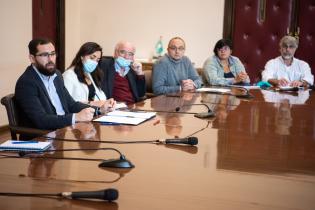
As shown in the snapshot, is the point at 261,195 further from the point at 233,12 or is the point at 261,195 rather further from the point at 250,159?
the point at 233,12

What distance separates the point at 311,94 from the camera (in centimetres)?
411

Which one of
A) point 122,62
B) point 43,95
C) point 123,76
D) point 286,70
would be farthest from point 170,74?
point 43,95

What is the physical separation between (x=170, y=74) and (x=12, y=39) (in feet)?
5.83

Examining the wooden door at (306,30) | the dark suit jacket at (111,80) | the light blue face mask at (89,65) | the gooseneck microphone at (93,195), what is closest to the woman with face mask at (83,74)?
the light blue face mask at (89,65)

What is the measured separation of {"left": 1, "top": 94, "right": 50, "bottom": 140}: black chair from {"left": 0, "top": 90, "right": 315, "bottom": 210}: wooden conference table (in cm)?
36

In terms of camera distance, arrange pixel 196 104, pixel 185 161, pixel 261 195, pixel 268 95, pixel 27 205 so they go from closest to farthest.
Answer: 1. pixel 27 205
2. pixel 261 195
3. pixel 185 161
4. pixel 196 104
5. pixel 268 95

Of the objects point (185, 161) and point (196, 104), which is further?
point (196, 104)

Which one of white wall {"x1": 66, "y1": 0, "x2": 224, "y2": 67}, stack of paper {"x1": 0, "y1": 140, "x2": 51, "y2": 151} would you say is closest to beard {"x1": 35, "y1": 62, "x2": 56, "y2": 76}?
stack of paper {"x1": 0, "y1": 140, "x2": 51, "y2": 151}

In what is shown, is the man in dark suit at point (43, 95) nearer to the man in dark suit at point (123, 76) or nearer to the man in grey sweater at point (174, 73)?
the man in dark suit at point (123, 76)

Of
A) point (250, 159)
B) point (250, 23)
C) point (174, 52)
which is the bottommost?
point (250, 159)

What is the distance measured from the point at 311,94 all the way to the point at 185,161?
2.83 meters

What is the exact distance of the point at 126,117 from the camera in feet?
8.00

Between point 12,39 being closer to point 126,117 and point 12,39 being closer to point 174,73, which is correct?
point 174,73

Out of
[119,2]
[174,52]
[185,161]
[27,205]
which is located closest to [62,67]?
[119,2]
